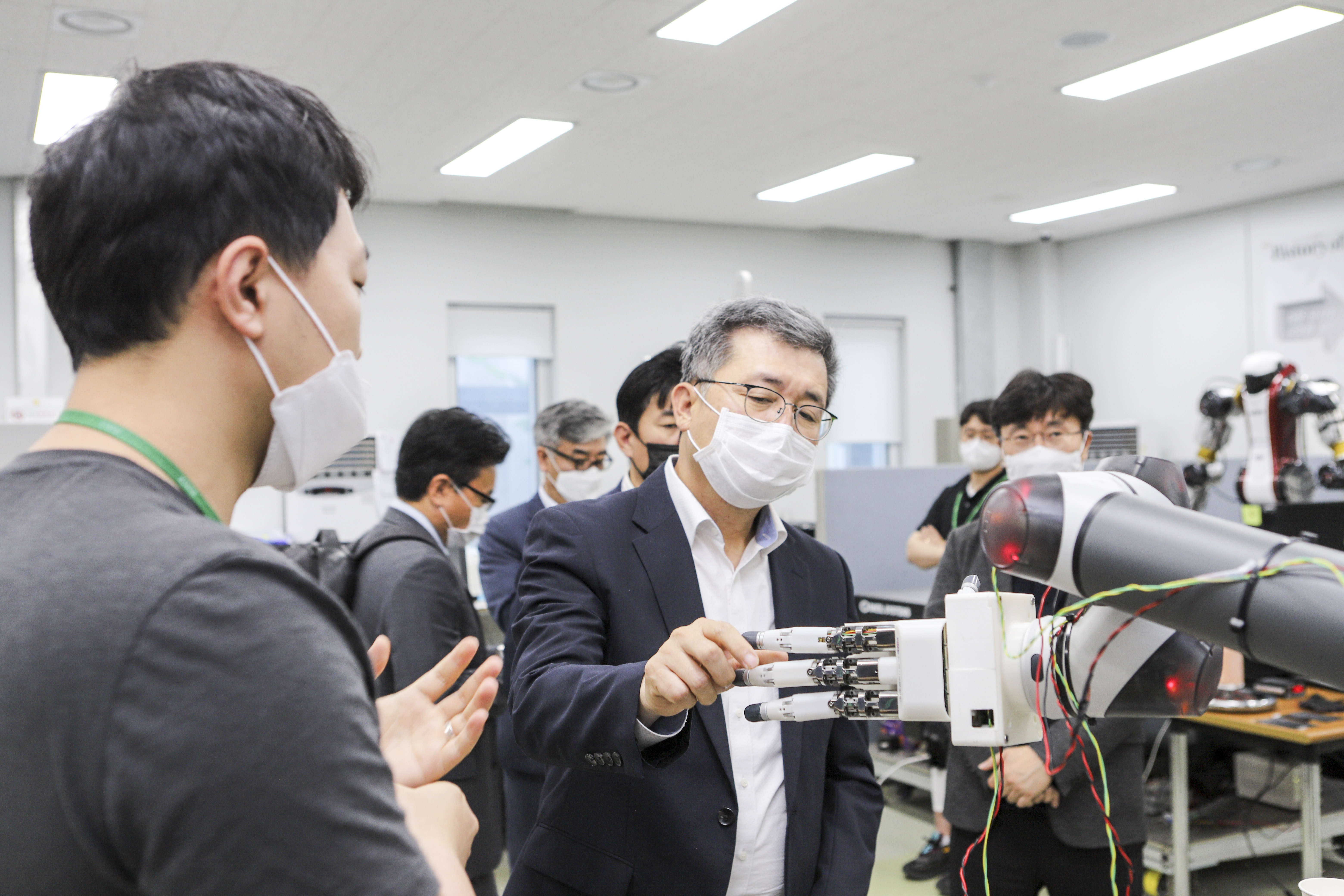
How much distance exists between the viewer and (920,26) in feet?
14.4

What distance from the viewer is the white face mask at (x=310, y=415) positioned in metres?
0.73

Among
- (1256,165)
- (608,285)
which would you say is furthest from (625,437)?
(1256,165)

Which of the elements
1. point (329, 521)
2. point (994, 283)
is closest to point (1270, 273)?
point (994, 283)

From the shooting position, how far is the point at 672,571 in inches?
56.9

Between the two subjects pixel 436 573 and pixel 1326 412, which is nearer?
pixel 436 573

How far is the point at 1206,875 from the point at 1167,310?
18.4ft

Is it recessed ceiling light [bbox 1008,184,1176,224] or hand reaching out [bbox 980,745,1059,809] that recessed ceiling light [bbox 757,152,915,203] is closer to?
recessed ceiling light [bbox 1008,184,1176,224]

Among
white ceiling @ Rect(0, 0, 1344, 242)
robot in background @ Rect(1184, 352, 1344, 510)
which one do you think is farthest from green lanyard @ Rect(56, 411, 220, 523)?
robot in background @ Rect(1184, 352, 1344, 510)

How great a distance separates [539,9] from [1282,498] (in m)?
3.24

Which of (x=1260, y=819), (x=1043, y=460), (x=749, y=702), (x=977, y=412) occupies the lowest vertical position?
(x=1260, y=819)

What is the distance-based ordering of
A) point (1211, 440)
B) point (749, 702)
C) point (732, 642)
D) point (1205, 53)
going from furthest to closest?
point (1205, 53), point (1211, 440), point (749, 702), point (732, 642)

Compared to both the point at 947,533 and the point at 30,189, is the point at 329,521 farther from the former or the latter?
the point at 30,189

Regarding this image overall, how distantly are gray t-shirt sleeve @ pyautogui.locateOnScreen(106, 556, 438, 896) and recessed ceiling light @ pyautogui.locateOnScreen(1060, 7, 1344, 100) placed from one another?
199 inches

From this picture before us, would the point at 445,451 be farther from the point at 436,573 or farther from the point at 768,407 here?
the point at 768,407
